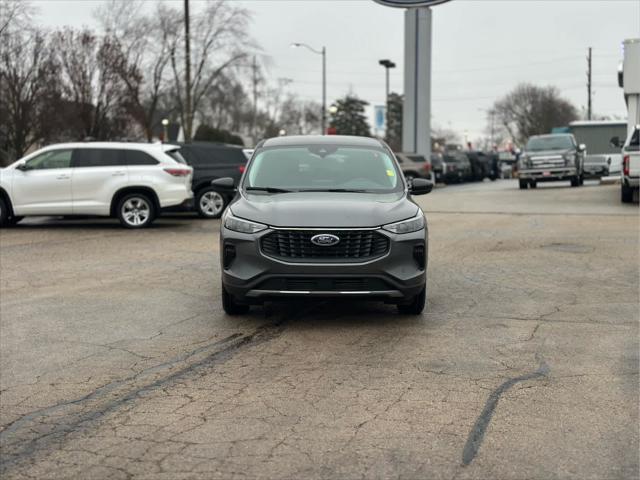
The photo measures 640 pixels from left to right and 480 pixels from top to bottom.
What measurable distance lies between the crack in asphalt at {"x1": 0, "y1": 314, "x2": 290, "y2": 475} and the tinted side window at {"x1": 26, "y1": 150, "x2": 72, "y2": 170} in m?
11.2

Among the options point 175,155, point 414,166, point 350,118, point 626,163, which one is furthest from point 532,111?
point 175,155

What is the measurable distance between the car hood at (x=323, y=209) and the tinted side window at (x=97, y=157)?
999 centimetres

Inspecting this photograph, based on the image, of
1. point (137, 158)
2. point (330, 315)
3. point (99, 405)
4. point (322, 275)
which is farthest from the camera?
point (137, 158)

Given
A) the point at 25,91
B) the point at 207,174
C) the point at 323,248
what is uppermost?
the point at 25,91

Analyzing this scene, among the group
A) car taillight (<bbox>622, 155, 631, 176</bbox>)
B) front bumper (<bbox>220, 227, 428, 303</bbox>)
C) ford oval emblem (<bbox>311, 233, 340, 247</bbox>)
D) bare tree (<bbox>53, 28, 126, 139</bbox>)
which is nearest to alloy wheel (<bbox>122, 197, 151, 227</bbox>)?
front bumper (<bbox>220, 227, 428, 303</bbox>)

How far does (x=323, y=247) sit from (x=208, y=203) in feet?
42.3

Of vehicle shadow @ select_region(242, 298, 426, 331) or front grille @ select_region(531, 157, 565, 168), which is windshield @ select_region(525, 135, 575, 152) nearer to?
front grille @ select_region(531, 157, 565, 168)

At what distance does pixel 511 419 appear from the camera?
508cm

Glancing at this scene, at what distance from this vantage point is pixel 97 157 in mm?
17609

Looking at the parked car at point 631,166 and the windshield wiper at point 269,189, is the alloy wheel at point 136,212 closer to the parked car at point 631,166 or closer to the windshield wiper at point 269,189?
the windshield wiper at point 269,189

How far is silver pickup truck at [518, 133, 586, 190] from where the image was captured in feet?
105

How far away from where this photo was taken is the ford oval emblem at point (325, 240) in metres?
7.41

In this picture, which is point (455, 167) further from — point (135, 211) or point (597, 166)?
point (135, 211)

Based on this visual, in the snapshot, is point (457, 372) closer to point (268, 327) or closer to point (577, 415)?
point (577, 415)
